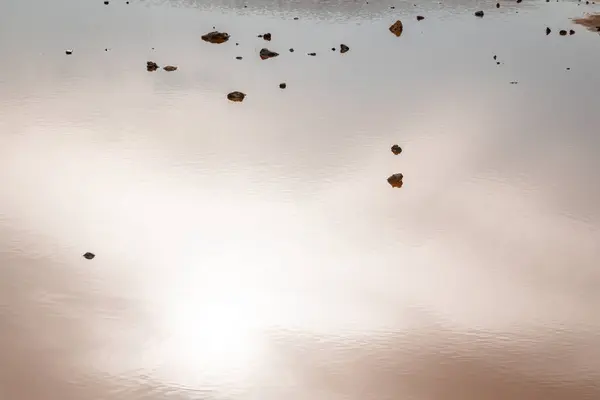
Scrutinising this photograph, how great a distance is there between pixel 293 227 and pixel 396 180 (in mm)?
3338

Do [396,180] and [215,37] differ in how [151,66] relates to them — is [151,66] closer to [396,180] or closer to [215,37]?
[215,37]

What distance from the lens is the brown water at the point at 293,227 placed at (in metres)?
11.3

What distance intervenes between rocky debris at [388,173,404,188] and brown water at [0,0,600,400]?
202 mm

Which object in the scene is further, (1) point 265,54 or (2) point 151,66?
(1) point 265,54

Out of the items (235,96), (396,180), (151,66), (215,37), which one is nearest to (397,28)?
(215,37)

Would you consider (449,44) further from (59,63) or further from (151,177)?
(151,177)

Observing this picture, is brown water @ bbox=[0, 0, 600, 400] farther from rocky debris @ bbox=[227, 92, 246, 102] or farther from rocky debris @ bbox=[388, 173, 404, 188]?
rocky debris @ bbox=[227, 92, 246, 102]

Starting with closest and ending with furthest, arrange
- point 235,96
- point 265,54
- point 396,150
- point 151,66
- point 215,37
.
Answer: point 396,150 < point 235,96 < point 151,66 < point 265,54 < point 215,37

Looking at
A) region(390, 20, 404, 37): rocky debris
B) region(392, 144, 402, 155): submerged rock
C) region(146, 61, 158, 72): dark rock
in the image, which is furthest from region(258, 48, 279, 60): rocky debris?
region(392, 144, 402, 155): submerged rock

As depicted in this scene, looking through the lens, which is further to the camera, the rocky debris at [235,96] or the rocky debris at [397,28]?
the rocky debris at [397,28]

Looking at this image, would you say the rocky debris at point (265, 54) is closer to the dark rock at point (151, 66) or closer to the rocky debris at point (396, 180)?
the dark rock at point (151, 66)

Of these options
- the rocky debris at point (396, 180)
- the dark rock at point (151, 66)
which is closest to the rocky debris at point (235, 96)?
the dark rock at point (151, 66)

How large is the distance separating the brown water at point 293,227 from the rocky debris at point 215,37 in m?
1.47

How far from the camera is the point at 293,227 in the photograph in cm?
1516
